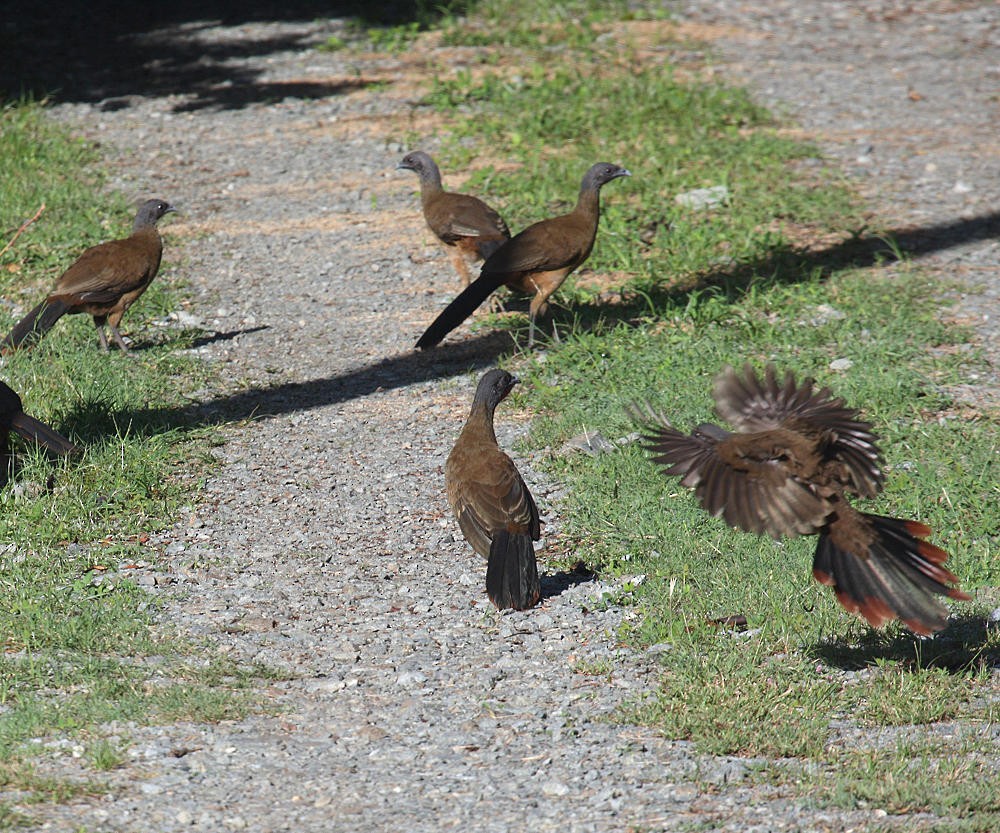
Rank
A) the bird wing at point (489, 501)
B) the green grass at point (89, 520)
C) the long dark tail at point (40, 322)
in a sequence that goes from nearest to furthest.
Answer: the green grass at point (89, 520)
the bird wing at point (489, 501)
the long dark tail at point (40, 322)

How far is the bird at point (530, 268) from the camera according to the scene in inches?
335

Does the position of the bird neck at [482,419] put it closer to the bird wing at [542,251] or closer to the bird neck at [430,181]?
the bird wing at [542,251]

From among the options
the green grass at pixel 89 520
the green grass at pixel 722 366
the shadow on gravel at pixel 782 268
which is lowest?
the shadow on gravel at pixel 782 268

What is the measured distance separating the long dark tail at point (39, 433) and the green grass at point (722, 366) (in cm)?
256

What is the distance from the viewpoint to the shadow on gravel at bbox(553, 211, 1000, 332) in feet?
29.9

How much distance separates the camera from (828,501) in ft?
17.0

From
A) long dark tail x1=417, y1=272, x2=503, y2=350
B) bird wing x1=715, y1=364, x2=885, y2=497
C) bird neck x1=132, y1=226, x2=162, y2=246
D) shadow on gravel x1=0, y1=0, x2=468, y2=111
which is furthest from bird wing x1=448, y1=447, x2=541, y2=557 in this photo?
shadow on gravel x1=0, y1=0, x2=468, y2=111

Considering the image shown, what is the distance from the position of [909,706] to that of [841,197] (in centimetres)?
668

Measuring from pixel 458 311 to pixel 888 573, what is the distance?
4097 millimetres

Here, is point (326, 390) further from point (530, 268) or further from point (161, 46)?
point (161, 46)

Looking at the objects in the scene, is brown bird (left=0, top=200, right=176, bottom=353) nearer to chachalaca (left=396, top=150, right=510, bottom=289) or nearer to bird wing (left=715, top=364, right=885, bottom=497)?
chachalaca (left=396, top=150, right=510, bottom=289)

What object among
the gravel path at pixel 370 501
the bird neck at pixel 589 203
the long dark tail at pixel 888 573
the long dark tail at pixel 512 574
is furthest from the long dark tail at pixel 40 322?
the long dark tail at pixel 888 573

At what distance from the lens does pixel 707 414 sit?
7.54 meters

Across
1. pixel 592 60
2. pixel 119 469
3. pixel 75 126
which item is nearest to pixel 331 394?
pixel 119 469
